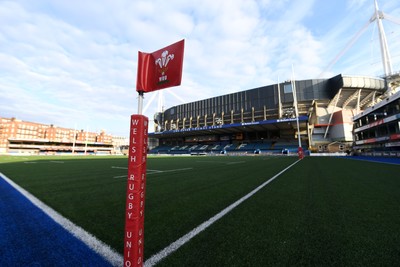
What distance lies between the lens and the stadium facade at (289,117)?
154ft

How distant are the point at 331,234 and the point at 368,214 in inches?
47.9

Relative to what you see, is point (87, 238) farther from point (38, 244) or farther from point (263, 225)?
point (263, 225)

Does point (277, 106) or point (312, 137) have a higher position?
point (277, 106)

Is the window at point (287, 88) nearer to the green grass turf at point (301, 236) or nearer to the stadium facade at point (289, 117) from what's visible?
the stadium facade at point (289, 117)

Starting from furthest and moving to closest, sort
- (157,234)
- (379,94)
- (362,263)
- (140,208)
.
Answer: (379,94), (157,234), (362,263), (140,208)

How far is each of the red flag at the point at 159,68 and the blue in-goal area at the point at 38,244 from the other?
1.65 meters

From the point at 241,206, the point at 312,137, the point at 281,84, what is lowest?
the point at 241,206

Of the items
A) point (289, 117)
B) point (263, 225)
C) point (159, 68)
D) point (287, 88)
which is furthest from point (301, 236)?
point (287, 88)

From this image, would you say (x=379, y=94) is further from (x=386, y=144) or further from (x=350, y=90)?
(x=386, y=144)

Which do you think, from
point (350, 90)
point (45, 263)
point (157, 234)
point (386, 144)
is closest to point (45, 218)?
point (45, 263)

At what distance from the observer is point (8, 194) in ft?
13.2

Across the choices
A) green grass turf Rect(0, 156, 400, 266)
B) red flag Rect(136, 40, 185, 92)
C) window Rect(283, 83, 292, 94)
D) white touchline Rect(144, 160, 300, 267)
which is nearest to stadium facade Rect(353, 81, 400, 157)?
window Rect(283, 83, 292, 94)

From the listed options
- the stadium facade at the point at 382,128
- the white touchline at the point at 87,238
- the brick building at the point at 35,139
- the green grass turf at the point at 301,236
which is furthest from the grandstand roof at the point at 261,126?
the brick building at the point at 35,139

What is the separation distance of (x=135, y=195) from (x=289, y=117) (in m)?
56.8
